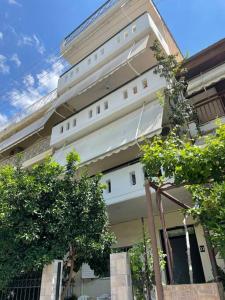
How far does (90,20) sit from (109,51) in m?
5.74

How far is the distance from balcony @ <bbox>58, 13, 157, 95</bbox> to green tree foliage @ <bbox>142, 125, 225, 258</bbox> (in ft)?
37.1

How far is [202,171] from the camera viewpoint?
198 inches

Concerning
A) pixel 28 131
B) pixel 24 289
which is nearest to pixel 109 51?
pixel 28 131

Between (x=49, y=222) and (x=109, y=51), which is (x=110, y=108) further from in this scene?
(x=49, y=222)

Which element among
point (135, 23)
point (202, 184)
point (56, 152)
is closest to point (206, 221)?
point (202, 184)

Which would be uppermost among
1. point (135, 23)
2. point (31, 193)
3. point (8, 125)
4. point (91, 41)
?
point (91, 41)

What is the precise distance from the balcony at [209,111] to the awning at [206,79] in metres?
0.60

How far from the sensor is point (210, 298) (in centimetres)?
454

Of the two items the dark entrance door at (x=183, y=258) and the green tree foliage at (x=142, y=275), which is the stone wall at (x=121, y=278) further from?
the dark entrance door at (x=183, y=258)

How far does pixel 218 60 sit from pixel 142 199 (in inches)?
282

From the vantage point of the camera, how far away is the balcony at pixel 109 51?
1496 cm

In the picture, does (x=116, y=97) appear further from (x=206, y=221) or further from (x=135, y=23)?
(x=206, y=221)

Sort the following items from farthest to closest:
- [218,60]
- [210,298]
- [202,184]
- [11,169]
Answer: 1. [218,60]
2. [11,169]
3. [202,184]
4. [210,298]

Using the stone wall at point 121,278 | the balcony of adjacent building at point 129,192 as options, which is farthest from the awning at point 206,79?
the stone wall at point 121,278
